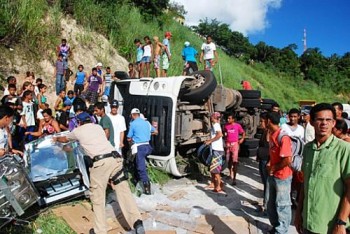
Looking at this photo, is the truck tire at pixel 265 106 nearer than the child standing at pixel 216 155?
No

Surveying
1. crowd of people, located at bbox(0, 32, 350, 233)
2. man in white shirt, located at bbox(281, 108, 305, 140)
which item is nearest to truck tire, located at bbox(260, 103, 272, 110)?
crowd of people, located at bbox(0, 32, 350, 233)

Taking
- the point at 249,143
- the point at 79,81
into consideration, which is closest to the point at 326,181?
the point at 249,143

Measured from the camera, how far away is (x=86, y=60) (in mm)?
12422

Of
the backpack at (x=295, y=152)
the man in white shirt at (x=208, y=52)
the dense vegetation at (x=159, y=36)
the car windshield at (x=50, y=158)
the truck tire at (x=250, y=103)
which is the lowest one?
the car windshield at (x=50, y=158)

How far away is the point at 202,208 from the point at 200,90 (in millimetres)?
2356

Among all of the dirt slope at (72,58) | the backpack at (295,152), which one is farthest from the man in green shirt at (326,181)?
the dirt slope at (72,58)

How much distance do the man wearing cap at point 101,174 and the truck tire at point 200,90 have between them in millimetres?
2773

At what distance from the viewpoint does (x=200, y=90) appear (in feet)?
22.0

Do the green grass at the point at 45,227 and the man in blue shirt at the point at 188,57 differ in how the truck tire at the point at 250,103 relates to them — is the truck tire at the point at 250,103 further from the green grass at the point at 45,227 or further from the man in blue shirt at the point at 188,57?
the green grass at the point at 45,227

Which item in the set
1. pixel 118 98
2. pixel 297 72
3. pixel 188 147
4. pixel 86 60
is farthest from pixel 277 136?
pixel 297 72

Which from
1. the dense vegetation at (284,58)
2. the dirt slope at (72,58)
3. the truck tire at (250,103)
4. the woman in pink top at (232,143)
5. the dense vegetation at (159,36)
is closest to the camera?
the woman in pink top at (232,143)

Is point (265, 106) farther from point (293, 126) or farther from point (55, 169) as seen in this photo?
point (55, 169)

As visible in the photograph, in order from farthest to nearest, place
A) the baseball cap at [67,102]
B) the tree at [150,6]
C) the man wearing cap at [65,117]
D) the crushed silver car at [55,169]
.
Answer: the tree at [150,6]
the baseball cap at [67,102]
the man wearing cap at [65,117]
the crushed silver car at [55,169]

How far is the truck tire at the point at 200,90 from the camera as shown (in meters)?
6.70
